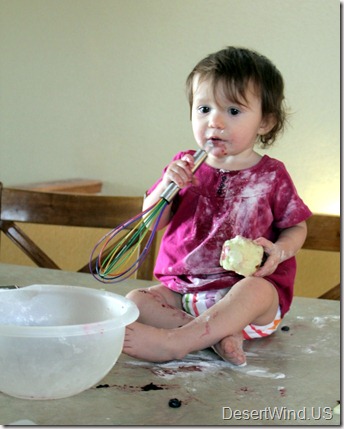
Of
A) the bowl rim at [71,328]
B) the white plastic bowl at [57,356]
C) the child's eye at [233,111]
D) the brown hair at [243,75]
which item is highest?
the brown hair at [243,75]

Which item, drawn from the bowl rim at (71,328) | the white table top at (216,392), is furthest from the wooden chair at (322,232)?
the bowl rim at (71,328)

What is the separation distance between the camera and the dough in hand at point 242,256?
920 millimetres

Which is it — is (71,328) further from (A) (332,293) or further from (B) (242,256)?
(A) (332,293)

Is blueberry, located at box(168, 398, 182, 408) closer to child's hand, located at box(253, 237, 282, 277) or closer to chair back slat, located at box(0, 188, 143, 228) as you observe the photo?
child's hand, located at box(253, 237, 282, 277)

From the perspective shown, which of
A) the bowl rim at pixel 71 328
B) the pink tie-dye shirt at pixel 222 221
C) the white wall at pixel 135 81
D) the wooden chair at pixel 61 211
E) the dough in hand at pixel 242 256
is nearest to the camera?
the bowl rim at pixel 71 328

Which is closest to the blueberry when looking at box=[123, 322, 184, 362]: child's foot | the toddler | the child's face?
box=[123, 322, 184, 362]: child's foot

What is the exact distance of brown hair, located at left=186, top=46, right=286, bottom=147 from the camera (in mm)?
1030

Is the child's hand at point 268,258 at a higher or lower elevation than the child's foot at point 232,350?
higher

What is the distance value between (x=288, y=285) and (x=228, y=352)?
0.22 metres

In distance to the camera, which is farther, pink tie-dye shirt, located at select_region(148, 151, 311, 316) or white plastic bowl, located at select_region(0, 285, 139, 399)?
pink tie-dye shirt, located at select_region(148, 151, 311, 316)

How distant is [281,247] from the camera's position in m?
0.99

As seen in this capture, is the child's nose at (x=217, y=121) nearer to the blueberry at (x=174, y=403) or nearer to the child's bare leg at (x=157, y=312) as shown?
the child's bare leg at (x=157, y=312)

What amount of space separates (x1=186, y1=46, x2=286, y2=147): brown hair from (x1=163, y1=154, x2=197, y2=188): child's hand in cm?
12

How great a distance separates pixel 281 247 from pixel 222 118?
21 cm
